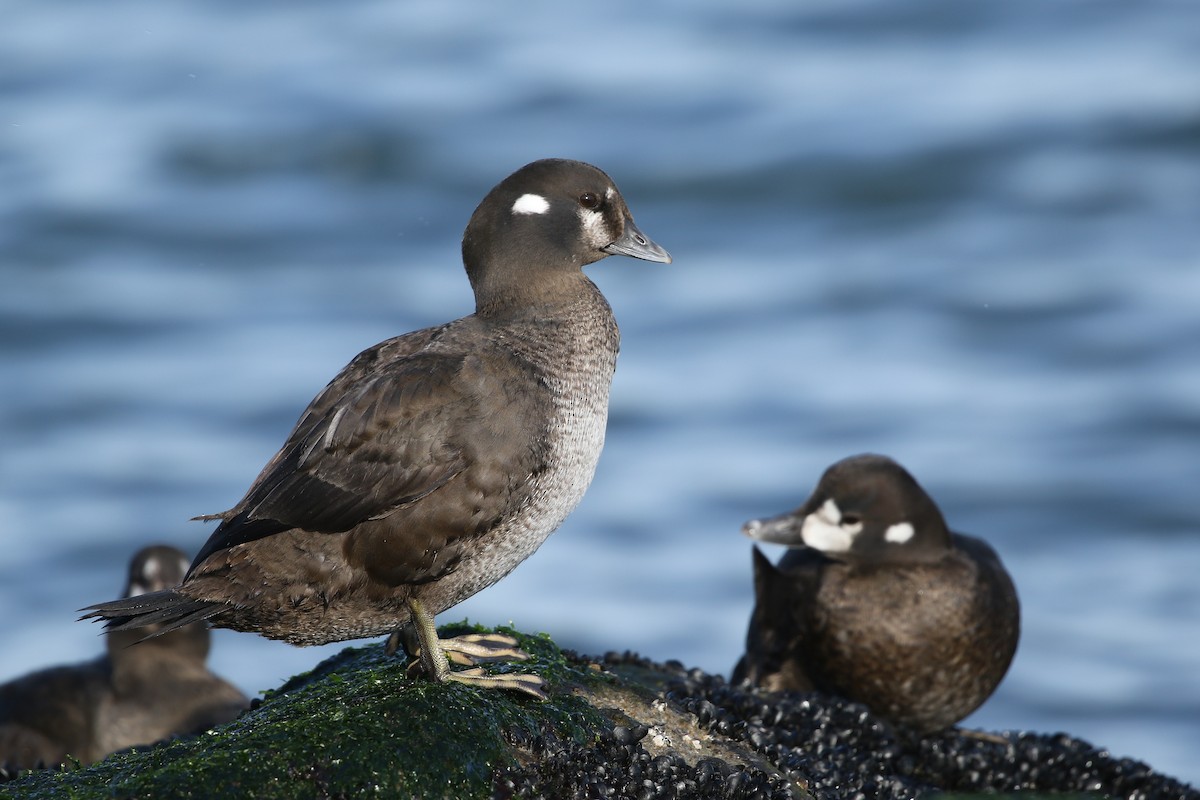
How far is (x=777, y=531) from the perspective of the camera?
7285 millimetres

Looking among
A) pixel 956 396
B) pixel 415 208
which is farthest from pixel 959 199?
pixel 415 208

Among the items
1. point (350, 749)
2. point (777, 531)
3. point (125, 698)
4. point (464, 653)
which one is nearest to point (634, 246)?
point (464, 653)

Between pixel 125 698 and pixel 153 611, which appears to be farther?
pixel 125 698

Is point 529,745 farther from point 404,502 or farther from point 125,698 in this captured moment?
point 125,698

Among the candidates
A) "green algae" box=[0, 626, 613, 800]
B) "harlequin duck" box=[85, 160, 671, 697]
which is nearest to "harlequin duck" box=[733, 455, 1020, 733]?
"harlequin duck" box=[85, 160, 671, 697]

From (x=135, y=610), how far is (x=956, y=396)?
9.26 m

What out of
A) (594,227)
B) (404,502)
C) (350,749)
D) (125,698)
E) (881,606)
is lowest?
(350,749)

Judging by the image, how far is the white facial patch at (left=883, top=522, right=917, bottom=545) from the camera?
705 centimetres

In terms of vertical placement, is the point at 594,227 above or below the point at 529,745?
above

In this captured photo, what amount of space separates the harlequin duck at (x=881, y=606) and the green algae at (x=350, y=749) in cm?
243

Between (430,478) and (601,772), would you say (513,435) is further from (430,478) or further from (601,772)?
(601,772)

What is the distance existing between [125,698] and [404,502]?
3776 mm

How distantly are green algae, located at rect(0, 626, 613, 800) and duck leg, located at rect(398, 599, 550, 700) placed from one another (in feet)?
0.15

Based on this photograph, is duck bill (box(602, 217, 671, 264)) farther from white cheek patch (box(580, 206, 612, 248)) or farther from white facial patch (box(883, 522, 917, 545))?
white facial patch (box(883, 522, 917, 545))
